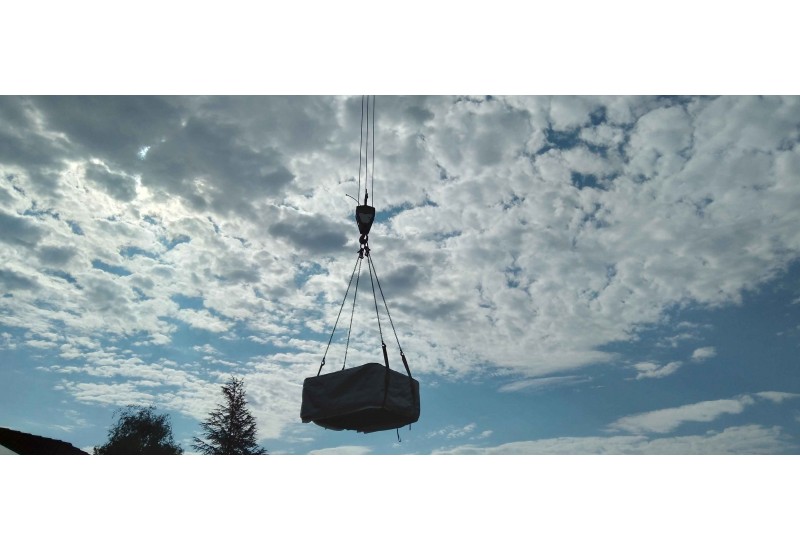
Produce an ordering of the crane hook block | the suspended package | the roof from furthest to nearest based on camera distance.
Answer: the roof, the crane hook block, the suspended package

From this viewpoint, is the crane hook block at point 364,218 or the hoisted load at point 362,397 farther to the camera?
the crane hook block at point 364,218

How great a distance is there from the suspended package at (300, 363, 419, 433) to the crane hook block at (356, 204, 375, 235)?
2.94m

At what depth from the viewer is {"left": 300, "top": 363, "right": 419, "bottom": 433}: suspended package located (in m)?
7.73

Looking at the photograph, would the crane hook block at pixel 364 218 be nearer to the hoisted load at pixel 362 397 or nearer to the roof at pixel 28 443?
the hoisted load at pixel 362 397

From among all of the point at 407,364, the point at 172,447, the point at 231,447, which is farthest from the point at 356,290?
the point at 172,447

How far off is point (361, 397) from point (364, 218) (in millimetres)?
3531

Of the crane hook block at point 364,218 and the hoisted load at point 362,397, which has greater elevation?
the crane hook block at point 364,218

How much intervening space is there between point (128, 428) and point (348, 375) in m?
44.8

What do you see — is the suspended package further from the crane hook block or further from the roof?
the roof

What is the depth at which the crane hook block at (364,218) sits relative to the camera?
9.99 meters

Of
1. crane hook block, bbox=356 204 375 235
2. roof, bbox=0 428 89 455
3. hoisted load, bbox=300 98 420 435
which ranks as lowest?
hoisted load, bbox=300 98 420 435

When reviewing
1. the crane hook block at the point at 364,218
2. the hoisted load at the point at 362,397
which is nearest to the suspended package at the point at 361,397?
the hoisted load at the point at 362,397

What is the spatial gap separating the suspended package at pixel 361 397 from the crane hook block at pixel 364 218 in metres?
2.94

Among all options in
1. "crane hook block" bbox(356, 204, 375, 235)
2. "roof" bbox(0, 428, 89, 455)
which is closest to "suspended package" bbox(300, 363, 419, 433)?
"crane hook block" bbox(356, 204, 375, 235)
